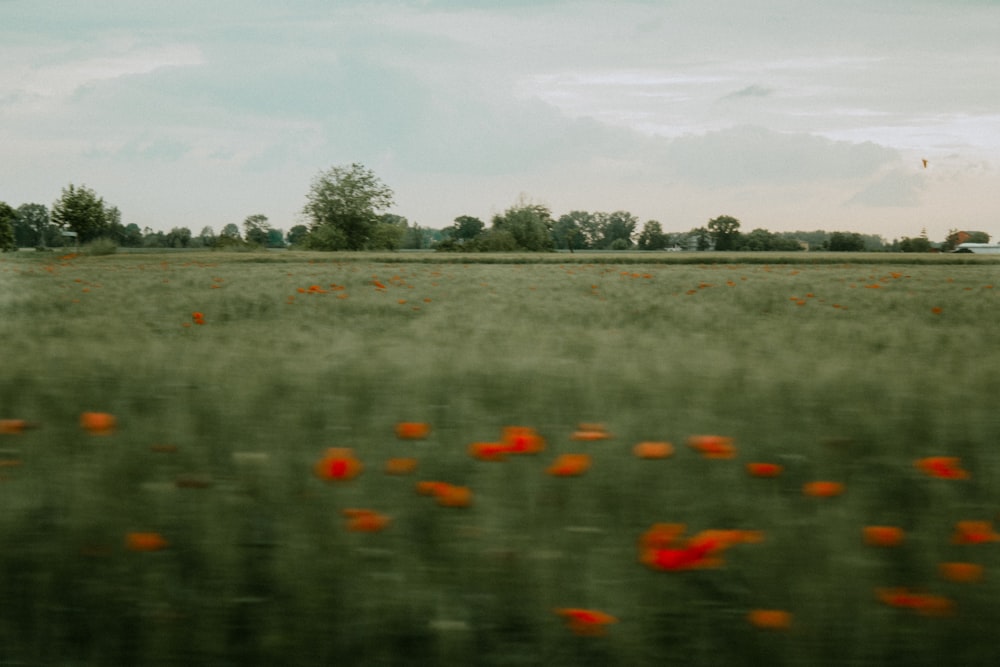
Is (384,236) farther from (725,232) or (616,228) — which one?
(616,228)

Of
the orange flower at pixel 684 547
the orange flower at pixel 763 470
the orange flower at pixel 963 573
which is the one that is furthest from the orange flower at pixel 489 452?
the orange flower at pixel 963 573

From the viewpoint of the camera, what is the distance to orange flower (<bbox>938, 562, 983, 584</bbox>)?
1.97 meters

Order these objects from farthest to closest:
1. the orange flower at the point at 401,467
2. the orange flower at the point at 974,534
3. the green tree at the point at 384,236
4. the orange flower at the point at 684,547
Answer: the green tree at the point at 384,236 → the orange flower at the point at 401,467 → the orange flower at the point at 974,534 → the orange flower at the point at 684,547

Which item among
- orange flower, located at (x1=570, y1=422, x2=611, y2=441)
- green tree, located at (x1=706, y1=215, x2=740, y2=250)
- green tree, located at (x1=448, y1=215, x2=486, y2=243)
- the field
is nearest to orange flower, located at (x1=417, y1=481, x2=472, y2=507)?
the field

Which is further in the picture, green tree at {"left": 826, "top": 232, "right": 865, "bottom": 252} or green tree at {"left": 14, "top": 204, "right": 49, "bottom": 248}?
green tree at {"left": 14, "top": 204, "right": 49, "bottom": 248}

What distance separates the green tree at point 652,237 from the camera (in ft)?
348

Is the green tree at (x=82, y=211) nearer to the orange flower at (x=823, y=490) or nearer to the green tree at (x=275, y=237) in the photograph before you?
the green tree at (x=275, y=237)

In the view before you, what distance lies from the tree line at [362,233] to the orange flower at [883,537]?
36887 millimetres

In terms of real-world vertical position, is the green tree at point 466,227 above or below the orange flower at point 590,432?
above

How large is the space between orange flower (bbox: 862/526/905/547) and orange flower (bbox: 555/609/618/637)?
82 cm

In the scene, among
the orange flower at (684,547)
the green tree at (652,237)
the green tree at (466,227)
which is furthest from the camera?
the green tree at (466,227)

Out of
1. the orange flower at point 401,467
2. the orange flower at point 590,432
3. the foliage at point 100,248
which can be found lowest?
the orange flower at point 401,467

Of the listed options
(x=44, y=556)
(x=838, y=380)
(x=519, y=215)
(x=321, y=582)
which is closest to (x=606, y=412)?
(x=838, y=380)

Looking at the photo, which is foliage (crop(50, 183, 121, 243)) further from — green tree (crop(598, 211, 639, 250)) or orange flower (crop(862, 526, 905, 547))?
green tree (crop(598, 211, 639, 250))
